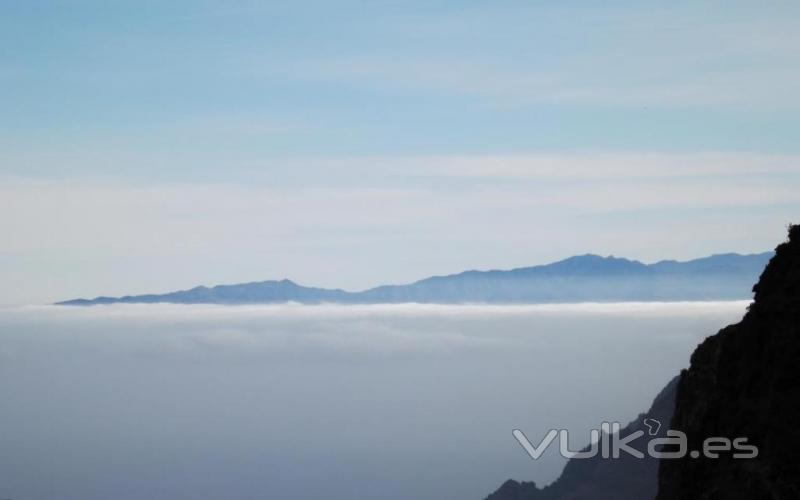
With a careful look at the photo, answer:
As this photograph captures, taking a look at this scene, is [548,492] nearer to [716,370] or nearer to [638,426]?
[638,426]

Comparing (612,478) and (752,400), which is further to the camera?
(612,478)

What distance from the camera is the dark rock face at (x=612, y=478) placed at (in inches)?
5187

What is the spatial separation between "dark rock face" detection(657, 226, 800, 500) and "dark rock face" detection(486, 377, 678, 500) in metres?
99.5

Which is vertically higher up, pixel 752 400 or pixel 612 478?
pixel 752 400

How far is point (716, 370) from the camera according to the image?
24.0 metres

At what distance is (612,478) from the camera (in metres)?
146

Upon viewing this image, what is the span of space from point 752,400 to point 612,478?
128647mm

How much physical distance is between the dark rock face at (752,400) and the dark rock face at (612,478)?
99.5 meters

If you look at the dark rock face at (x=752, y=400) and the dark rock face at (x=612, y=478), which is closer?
the dark rock face at (x=752, y=400)

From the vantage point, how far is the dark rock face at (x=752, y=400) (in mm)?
20141

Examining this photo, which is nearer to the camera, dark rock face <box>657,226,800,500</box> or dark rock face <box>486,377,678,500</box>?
dark rock face <box>657,226,800,500</box>

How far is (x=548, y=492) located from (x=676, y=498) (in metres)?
137

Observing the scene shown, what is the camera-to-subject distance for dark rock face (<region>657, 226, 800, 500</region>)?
2014cm

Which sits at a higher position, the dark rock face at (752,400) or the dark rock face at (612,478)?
the dark rock face at (752,400)
